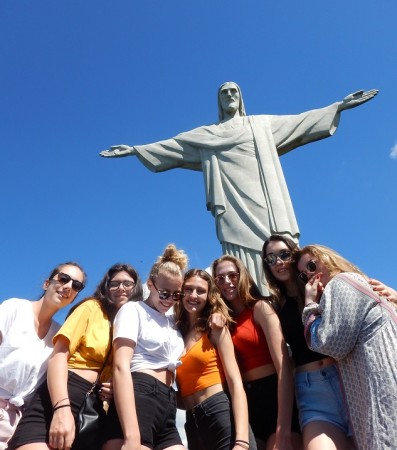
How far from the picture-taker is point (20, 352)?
280 cm

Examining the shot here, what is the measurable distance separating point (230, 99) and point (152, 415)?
685cm

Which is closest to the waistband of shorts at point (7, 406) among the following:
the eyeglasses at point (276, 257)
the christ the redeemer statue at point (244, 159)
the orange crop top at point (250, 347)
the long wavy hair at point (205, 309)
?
the long wavy hair at point (205, 309)

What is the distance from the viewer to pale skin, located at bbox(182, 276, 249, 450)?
2.70 meters

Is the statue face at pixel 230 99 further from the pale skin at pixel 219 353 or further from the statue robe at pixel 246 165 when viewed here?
the pale skin at pixel 219 353

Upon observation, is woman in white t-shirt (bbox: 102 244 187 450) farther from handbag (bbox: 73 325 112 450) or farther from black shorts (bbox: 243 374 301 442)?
black shorts (bbox: 243 374 301 442)

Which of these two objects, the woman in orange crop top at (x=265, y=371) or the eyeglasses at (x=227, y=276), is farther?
the eyeglasses at (x=227, y=276)

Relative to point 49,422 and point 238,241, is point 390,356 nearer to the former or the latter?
point 49,422

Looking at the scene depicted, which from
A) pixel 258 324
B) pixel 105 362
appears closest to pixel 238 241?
pixel 258 324

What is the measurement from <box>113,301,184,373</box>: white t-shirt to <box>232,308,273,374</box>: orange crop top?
1.40 feet

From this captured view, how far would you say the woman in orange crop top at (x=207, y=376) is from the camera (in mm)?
2707

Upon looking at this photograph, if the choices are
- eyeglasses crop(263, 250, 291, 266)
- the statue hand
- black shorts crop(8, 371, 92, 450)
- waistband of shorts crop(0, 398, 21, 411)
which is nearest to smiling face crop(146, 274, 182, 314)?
black shorts crop(8, 371, 92, 450)

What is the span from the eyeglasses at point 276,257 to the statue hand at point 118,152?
545cm

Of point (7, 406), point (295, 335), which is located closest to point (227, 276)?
point (295, 335)

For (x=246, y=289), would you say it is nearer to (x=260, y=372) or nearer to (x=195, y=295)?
(x=195, y=295)
